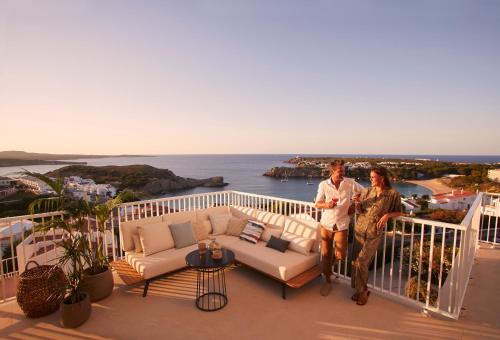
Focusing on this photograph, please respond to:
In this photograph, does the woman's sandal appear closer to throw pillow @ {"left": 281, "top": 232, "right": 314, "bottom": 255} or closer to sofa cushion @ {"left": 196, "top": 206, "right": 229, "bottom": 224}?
throw pillow @ {"left": 281, "top": 232, "right": 314, "bottom": 255}

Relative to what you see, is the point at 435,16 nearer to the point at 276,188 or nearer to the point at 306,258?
the point at 306,258

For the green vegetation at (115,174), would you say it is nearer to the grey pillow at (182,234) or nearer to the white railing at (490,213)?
the grey pillow at (182,234)

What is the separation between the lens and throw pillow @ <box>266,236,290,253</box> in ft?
11.4

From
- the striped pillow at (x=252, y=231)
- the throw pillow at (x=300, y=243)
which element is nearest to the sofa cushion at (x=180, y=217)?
the striped pillow at (x=252, y=231)

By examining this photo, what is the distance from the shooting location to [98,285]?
9.45 feet

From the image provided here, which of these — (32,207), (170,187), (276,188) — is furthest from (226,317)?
(276,188)

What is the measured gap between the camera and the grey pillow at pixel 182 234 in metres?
3.74

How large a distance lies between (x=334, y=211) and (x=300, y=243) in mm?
772

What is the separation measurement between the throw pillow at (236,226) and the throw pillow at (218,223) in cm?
8

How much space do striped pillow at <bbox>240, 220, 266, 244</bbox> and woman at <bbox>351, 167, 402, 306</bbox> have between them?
5.18 ft

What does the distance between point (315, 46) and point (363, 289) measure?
7.18 metres

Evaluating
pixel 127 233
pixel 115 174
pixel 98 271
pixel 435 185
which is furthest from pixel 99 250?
pixel 435 185

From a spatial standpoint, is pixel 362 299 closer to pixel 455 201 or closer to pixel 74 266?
pixel 74 266

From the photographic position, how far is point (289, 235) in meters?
3.61
